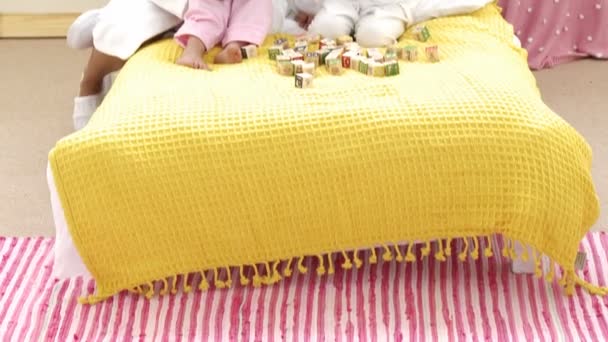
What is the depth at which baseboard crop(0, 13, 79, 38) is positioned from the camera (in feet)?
10.5

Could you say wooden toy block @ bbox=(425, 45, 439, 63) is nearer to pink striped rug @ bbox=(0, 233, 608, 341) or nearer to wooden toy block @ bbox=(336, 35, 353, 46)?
wooden toy block @ bbox=(336, 35, 353, 46)

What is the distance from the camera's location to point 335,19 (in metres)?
2.04

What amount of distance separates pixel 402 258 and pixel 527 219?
25cm

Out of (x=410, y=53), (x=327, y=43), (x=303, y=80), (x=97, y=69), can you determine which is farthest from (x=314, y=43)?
(x=97, y=69)

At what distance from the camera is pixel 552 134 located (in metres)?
1.42

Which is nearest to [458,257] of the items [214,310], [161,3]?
[214,310]

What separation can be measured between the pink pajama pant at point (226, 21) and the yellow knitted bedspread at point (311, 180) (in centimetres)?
47

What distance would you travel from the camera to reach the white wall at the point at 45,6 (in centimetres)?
318

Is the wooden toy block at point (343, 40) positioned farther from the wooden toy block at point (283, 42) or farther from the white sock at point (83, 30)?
the white sock at point (83, 30)

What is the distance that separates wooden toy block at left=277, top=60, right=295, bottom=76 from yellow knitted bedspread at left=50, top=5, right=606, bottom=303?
24cm

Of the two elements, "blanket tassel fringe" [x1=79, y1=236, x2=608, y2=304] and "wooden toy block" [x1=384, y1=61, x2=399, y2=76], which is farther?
"wooden toy block" [x1=384, y1=61, x2=399, y2=76]

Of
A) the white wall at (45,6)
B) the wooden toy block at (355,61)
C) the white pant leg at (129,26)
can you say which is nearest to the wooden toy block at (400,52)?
the wooden toy block at (355,61)

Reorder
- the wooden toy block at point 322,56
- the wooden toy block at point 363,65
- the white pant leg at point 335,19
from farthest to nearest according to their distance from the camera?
the white pant leg at point 335,19
the wooden toy block at point 322,56
the wooden toy block at point 363,65

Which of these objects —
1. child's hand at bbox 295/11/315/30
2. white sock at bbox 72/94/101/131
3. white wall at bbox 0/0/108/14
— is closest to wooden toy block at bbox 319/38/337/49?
child's hand at bbox 295/11/315/30
